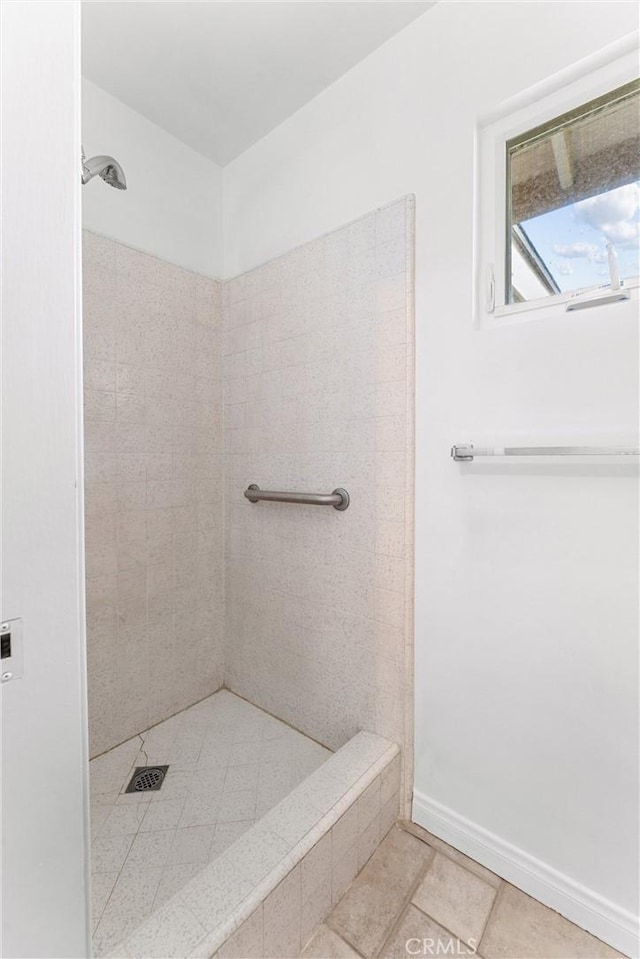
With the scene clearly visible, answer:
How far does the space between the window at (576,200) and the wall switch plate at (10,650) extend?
122cm

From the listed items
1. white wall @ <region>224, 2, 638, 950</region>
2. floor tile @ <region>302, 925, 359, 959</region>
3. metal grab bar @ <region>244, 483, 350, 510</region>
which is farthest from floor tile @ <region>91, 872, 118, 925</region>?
metal grab bar @ <region>244, 483, 350, 510</region>

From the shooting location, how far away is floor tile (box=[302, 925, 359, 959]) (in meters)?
0.91

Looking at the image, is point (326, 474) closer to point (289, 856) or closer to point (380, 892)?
point (289, 856)

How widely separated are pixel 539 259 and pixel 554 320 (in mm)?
210

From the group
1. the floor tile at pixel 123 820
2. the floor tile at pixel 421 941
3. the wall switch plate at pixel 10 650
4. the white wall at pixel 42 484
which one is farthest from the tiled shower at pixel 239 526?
the wall switch plate at pixel 10 650

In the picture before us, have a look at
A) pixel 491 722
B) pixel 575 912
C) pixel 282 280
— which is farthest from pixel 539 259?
pixel 575 912

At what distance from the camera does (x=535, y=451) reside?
3.13ft

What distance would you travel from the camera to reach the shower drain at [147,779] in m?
1.32

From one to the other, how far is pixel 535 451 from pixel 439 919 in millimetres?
1096

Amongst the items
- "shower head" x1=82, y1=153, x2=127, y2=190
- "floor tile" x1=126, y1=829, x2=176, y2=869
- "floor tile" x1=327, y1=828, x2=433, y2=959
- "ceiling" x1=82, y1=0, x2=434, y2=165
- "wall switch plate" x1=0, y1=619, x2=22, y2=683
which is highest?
"ceiling" x1=82, y1=0, x2=434, y2=165

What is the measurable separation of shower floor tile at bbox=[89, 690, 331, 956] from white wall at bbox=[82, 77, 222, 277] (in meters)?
1.79

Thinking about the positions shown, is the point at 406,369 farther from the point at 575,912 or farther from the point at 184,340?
the point at 575,912

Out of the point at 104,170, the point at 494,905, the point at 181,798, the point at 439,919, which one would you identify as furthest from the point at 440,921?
the point at 104,170

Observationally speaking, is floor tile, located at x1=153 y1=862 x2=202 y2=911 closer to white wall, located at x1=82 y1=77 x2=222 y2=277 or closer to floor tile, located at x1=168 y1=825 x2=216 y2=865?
floor tile, located at x1=168 y1=825 x2=216 y2=865
